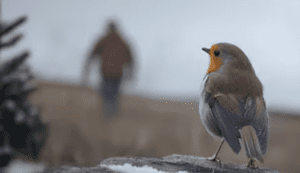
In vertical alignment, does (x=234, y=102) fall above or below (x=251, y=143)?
above

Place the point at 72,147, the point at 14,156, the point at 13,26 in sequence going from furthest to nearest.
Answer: the point at 72,147
the point at 14,156
the point at 13,26

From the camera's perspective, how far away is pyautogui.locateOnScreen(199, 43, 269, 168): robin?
2.34 feet

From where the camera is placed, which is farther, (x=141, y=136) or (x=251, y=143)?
(x=141, y=136)

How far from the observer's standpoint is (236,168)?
0.86m

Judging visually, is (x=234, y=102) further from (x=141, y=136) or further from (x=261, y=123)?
(x=141, y=136)

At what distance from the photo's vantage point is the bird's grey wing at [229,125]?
707mm

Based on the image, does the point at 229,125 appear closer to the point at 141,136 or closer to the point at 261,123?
the point at 261,123

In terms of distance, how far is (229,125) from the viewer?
0.72 m

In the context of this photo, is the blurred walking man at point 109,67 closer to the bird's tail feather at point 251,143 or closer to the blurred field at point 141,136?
the blurred field at point 141,136

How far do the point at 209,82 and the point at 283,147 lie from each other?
51.4 inches

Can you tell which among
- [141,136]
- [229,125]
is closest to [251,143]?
[229,125]

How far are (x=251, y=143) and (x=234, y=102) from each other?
0.42ft

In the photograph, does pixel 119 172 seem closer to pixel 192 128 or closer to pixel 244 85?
pixel 244 85

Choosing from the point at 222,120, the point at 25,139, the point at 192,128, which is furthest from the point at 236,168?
the point at 25,139
